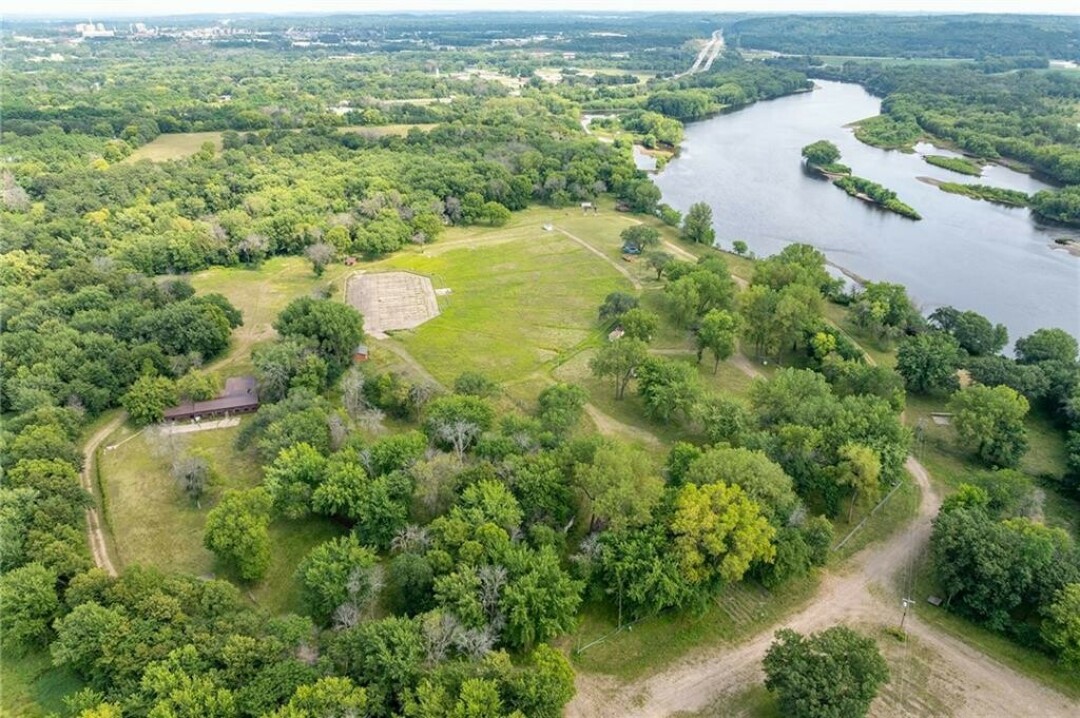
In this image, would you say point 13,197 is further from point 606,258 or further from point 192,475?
point 606,258

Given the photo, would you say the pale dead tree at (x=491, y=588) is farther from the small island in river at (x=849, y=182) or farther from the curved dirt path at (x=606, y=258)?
the small island in river at (x=849, y=182)

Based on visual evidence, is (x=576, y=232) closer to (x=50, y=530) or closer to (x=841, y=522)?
(x=841, y=522)

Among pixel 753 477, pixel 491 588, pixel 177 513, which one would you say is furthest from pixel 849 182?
pixel 177 513

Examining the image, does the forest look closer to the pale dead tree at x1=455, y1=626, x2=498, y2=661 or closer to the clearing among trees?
the pale dead tree at x1=455, y1=626, x2=498, y2=661

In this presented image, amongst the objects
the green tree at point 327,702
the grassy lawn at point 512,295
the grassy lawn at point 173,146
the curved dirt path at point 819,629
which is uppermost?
the grassy lawn at point 173,146

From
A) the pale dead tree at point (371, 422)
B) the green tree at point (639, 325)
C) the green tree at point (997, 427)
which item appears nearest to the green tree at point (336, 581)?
the pale dead tree at point (371, 422)

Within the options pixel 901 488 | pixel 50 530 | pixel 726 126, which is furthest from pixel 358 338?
pixel 726 126
